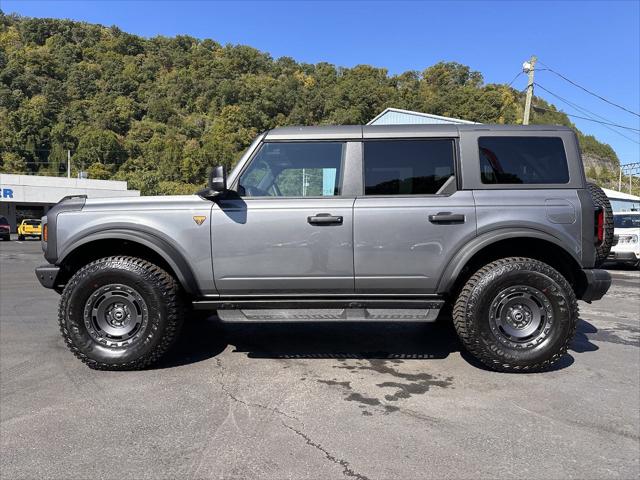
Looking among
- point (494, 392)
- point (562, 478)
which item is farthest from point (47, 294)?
point (562, 478)

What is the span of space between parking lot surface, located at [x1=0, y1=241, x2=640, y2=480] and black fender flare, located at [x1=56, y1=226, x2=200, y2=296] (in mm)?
858

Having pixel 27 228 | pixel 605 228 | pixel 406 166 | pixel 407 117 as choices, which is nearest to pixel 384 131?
pixel 406 166

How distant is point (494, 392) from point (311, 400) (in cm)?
144

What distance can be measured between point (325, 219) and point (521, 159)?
186cm

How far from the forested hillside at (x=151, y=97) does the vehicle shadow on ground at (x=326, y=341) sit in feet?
206

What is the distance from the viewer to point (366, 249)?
382 centimetres

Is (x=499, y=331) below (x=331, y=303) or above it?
below

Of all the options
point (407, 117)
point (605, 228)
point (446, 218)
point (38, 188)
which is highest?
point (407, 117)

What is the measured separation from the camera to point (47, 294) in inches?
308

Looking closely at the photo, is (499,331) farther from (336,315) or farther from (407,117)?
(407,117)

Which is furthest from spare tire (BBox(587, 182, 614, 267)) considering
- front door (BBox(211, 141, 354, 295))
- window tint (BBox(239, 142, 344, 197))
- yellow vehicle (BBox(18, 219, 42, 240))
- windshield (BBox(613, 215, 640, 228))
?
yellow vehicle (BBox(18, 219, 42, 240))

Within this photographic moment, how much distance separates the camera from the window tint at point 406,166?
3.97m

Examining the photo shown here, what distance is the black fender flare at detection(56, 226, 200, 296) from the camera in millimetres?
3814

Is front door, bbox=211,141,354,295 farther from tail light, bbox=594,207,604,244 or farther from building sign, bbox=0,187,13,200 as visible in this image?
building sign, bbox=0,187,13,200
